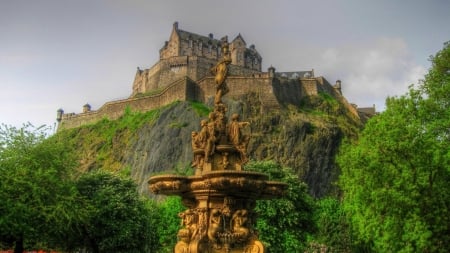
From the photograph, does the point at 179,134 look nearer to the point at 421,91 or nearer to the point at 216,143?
the point at 421,91

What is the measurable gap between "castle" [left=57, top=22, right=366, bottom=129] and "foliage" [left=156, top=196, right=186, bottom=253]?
82.5 feet

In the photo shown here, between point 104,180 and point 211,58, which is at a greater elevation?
point 211,58

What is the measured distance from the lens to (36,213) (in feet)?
75.8

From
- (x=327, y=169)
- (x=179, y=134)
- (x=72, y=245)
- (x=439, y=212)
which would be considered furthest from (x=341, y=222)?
(x=179, y=134)

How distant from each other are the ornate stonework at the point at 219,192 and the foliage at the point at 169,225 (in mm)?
21648

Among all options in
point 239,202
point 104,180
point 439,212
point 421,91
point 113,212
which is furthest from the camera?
point 104,180

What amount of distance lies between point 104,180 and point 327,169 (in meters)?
32.7

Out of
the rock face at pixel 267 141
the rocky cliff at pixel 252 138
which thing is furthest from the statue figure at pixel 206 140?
the rock face at pixel 267 141

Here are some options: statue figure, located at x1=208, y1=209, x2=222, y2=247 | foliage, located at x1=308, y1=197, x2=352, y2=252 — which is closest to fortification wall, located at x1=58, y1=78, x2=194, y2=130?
foliage, located at x1=308, y1=197, x2=352, y2=252

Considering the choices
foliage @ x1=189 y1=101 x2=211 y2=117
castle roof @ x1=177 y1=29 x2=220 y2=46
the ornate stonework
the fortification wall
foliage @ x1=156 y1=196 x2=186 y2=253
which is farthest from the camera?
castle roof @ x1=177 y1=29 x2=220 y2=46

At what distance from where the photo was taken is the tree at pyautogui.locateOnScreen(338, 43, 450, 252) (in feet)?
60.5

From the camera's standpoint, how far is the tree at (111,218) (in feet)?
87.6

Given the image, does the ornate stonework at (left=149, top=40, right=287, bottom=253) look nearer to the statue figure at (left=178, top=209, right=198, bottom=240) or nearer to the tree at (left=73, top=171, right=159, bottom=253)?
the statue figure at (left=178, top=209, right=198, bottom=240)

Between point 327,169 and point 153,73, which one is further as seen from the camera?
point 153,73
